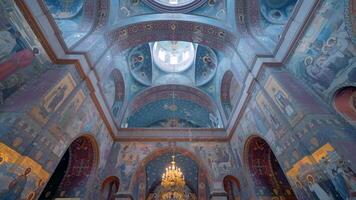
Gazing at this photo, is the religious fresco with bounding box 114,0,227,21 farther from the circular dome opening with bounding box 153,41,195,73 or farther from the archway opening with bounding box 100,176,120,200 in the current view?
the archway opening with bounding box 100,176,120,200

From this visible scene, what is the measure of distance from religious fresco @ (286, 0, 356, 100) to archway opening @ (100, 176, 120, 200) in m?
9.90

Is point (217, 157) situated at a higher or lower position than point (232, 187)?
higher

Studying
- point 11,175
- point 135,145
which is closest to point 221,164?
point 135,145

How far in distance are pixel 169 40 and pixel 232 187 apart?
8938 millimetres

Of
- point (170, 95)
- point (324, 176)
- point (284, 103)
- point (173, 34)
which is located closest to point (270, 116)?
point (284, 103)

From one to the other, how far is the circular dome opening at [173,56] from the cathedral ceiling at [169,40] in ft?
1.45

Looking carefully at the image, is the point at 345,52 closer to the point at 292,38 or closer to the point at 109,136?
the point at 292,38

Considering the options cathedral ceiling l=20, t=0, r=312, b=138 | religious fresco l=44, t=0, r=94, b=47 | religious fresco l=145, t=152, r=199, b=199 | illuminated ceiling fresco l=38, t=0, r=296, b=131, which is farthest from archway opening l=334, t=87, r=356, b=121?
religious fresco l=145, t=152, r=199, b=199

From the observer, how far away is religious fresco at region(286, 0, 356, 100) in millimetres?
5180

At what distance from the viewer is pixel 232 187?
35.0 ft

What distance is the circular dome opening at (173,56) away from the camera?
49.6 feet

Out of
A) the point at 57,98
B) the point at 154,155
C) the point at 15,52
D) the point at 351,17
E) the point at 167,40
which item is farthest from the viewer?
the point at 154,155

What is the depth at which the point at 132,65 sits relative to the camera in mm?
13602

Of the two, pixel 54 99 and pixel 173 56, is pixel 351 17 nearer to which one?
pixel 54 99
